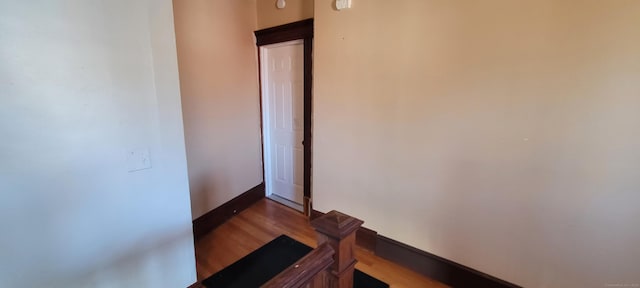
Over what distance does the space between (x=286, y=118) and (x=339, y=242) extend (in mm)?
2514

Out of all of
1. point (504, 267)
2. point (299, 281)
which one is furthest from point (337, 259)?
point (504, 267)

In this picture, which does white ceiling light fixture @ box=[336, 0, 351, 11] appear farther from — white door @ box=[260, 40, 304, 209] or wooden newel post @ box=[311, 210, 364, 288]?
wooden newel post @ box=[311, 210, 364, 288]

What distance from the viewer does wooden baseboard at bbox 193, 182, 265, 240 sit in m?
2.70

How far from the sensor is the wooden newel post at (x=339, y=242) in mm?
954

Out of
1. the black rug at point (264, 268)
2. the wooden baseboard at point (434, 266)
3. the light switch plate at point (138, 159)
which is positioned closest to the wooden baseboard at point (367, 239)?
the wooden baseboard at point (434, 266)

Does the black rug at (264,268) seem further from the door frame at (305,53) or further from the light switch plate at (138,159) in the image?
the light switch plate at (138,159)

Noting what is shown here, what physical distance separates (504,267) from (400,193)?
831 millimetres

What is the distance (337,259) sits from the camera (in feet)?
3.18

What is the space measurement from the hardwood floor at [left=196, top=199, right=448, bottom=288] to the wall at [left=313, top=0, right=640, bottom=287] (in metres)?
0.31

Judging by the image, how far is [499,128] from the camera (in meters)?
1.68

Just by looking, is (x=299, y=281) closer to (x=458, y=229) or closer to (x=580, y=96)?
(x=458, y=229)

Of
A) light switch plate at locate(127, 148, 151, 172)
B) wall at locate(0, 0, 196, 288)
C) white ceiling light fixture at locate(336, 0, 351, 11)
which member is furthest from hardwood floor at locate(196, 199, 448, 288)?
white ceiling light fixture at locate(336, 0, 351, 11)

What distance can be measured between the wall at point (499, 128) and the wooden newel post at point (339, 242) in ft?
4.06

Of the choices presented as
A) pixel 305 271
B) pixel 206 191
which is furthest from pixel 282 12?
pixel 305 271
